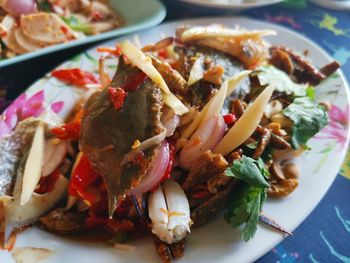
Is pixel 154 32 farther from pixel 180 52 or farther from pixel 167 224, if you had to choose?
pixel 167 224

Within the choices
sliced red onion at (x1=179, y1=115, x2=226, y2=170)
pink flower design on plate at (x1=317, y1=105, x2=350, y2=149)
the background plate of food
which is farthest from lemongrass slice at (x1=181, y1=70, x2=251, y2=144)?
the background plate of food

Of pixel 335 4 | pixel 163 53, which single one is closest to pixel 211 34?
pixel 163 53

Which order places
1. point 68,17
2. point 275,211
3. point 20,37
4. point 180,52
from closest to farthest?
point 275,211
point 180,52
point 20,37
point 68,17

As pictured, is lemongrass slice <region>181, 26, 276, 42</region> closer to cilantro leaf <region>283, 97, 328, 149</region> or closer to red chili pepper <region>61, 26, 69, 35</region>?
cilantro leaf <region>283, 97, 328, 149</region>

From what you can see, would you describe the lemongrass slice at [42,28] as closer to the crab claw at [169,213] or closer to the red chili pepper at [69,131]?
the red chili pepper at [69,131]

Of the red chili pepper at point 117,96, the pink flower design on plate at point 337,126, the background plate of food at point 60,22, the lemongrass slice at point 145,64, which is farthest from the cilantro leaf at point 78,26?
the pink flower design on plate at point 337,126

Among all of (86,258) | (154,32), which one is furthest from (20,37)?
(86,258)
